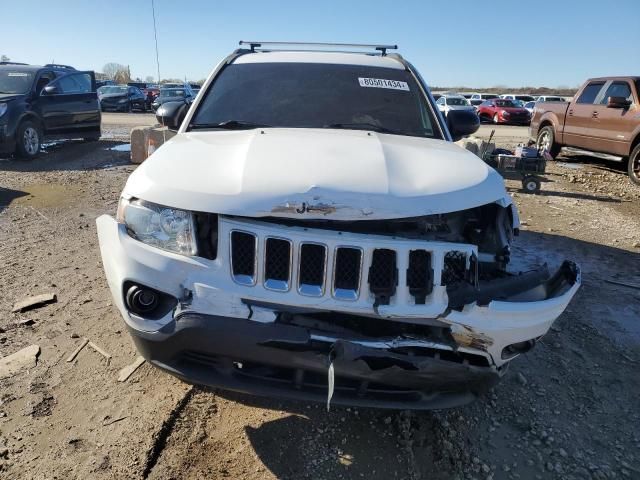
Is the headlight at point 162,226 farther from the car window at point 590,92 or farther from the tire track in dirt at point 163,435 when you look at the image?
the car window at point 590,92

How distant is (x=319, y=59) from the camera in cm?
396

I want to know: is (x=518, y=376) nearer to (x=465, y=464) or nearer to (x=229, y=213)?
(x=465, y=464)

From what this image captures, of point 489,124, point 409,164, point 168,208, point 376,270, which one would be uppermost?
point 409,164

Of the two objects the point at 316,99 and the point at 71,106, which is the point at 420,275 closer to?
the point at 316,99

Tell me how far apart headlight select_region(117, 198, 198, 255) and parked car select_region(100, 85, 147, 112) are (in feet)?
91.4

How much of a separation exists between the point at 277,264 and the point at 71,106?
435 inches

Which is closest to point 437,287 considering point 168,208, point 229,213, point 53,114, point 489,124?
point 229,213

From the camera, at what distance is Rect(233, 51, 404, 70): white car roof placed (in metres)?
3.90

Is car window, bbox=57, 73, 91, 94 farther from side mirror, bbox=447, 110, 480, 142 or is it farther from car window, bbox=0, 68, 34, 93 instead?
side mirror, bbox=447, 110, 480, 142

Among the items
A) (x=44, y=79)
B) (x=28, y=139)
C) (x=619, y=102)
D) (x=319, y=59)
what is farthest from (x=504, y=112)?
(x=319, y=59)

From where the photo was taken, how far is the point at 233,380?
2080 mm

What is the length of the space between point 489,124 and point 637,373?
29.0 meters

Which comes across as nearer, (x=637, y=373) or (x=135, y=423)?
(x=135, y=423)

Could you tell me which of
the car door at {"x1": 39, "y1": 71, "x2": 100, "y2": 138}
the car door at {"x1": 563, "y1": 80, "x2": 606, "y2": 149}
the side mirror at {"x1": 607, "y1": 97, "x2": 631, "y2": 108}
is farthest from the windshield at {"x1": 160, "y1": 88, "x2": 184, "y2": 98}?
the side mirror at {"x1": 607, "y1": 97, "x2": 631, "y2": 108}
